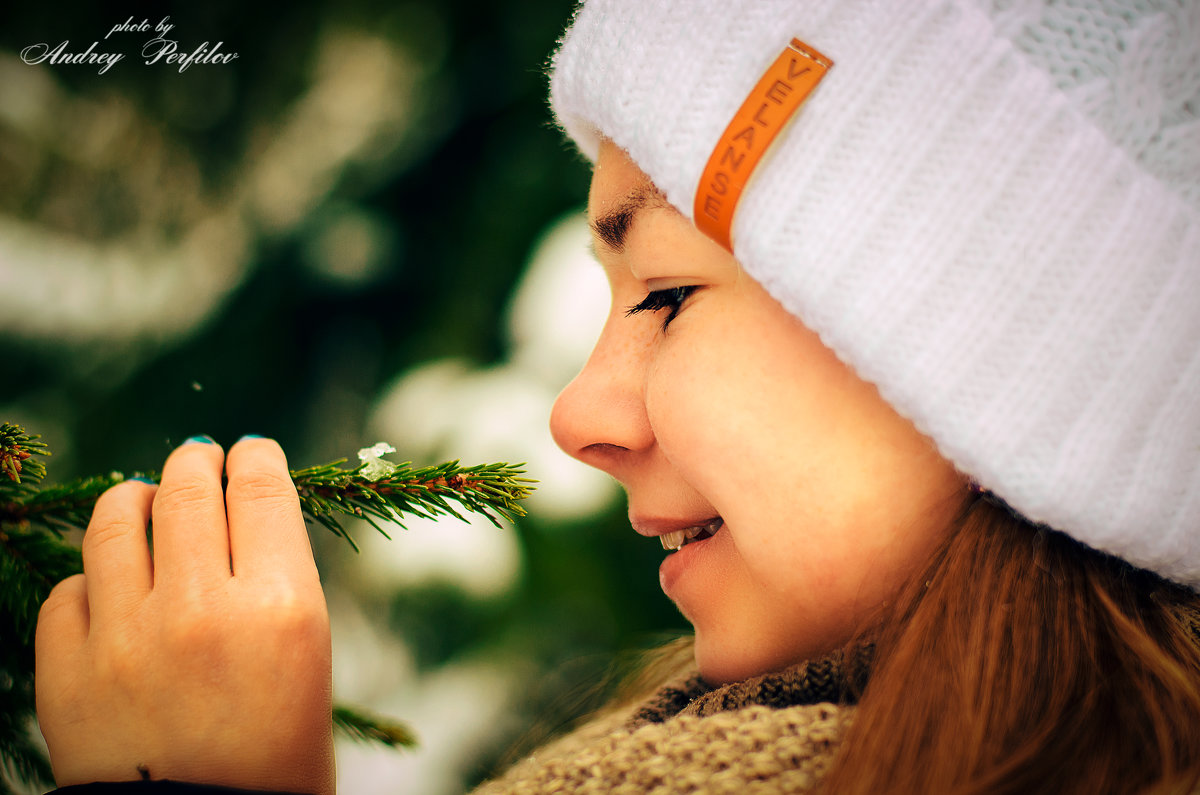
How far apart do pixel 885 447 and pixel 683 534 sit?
0.38 meters

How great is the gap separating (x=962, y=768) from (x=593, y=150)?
3.36 feet

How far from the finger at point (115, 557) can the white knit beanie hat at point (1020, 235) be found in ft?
2.83

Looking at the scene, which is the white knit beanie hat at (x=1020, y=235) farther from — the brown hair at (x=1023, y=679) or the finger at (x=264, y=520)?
the finger at (x=264, y=520)

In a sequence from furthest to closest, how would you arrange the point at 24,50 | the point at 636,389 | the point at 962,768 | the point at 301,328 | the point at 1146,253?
1. the point at 301,328
2. the point at 24,50
3. the point at 636,389
4. the point at 1146,253
5. the point at 962,768

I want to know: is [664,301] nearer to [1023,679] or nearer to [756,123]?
[756,123]

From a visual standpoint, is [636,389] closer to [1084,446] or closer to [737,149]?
[737,149]

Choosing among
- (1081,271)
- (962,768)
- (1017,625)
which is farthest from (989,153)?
(962,768)

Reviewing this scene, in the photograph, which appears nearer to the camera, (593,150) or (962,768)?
(962,768)

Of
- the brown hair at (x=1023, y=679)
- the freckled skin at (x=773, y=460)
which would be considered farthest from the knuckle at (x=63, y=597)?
the brown hair at (x=1023, y=679)

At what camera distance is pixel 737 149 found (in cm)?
77

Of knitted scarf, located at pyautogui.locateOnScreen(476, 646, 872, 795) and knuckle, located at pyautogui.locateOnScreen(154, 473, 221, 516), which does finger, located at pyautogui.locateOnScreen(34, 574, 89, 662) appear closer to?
knuckle, located at pyautogui.locateOnScreen(154, 473, 221, 516)

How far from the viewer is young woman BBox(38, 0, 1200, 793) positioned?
70 centimetres

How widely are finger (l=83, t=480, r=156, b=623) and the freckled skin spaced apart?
0.68 metres

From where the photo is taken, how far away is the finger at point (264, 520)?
2.76 feet
